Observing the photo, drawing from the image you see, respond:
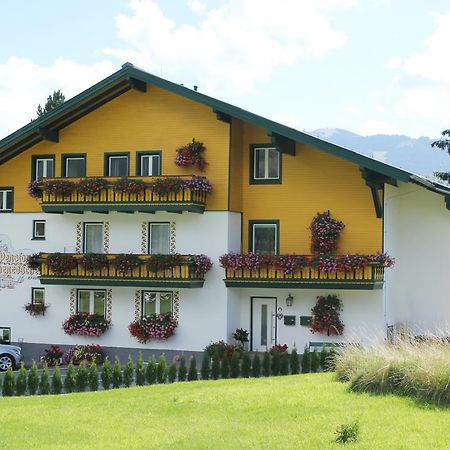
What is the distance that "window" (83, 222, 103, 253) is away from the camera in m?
29.7

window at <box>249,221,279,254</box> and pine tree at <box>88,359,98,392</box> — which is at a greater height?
window at <box>249,221,279,254</box>

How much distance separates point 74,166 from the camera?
30156 mm

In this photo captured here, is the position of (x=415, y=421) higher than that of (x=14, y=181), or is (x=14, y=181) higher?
(x=14, y=181)

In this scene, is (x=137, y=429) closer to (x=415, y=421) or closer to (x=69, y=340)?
(x=415, y=421)

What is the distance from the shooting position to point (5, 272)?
30.9 metres

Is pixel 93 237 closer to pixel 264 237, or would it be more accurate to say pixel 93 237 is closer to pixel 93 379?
pixel 264 237

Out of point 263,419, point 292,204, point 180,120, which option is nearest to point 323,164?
point 292,204

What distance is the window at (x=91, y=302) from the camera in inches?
1156

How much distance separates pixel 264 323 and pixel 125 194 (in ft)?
21.2

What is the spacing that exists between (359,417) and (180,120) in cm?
1842

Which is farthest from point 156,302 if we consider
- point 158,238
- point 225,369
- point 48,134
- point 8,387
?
point 8,387

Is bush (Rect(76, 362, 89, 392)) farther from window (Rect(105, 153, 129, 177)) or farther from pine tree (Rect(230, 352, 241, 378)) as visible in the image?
window (Rect(105, 153, 129, 177))

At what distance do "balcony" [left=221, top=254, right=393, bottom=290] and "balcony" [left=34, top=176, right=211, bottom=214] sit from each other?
2446 millimetres

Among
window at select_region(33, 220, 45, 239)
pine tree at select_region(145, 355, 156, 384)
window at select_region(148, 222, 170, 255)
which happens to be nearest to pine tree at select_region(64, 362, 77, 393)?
pine tree at select_region(145, 355, 156, 384)
